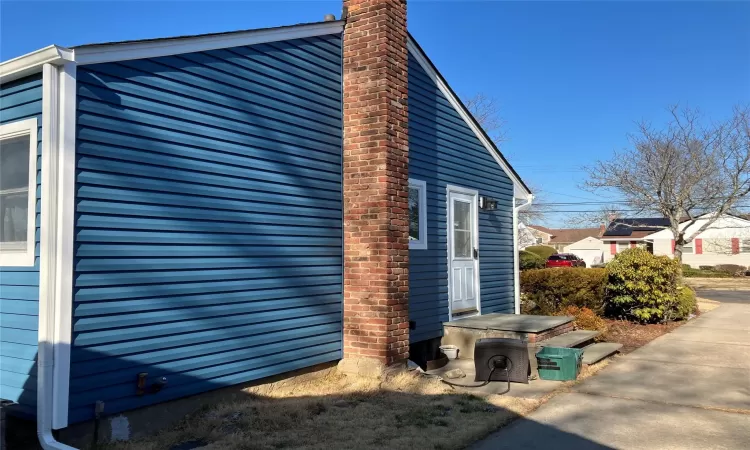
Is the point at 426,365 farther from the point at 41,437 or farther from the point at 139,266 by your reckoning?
the point at 41,437

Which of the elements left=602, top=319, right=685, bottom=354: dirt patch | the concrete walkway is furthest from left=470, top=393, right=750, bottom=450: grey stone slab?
left=602, top=319, right=685, bottom=354: dirt patch

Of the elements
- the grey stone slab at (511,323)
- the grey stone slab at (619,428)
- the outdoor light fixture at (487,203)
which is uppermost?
the outdoor light fixture at (487,203)

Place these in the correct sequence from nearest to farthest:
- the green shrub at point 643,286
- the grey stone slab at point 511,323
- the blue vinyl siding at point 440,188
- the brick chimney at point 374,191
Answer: the brick chimney at point 374,191 < the grey stone slab at point 511,323 < the blue vinyl siding at point 440,188 < the green shrub at point 643,286

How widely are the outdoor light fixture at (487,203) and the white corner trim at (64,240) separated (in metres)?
7.17

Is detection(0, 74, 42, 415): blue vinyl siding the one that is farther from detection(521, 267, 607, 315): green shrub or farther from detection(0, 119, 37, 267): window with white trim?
detection(521, 267, 607, 315): green shrub

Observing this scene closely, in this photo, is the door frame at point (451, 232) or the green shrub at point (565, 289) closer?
the door frame at point (451, 232)

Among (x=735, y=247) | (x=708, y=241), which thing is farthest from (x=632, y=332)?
(x=708, y=241)

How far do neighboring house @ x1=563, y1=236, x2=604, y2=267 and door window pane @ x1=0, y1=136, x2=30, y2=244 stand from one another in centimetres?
4641

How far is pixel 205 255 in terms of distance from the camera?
512cm

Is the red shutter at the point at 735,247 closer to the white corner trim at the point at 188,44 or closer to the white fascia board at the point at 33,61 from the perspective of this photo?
the white corner trim at the point at 188,44

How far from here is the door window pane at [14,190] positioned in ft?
14.6

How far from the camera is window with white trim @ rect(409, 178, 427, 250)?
7.95 m

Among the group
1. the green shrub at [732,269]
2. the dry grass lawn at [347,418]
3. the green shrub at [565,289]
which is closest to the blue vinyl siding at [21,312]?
the dry grass lawn at [347,418]

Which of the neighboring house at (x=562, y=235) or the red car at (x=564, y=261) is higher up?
the neighboring house at (x=562, y=235)
